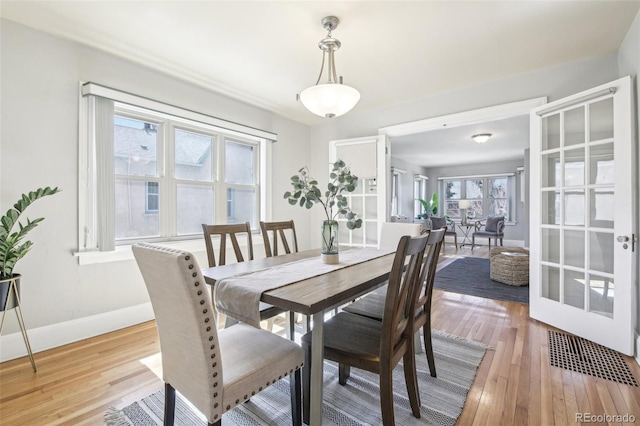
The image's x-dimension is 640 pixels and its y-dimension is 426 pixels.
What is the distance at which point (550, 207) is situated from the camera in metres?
2.75

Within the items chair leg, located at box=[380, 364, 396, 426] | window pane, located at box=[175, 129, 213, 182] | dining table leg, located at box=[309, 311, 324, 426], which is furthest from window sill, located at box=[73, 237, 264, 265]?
chair leg, located at box=[380, 364, 396, 426]

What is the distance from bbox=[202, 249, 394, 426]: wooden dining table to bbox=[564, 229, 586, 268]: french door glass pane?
1950 millimetres

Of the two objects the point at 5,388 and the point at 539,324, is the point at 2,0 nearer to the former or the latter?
the point at 5,388

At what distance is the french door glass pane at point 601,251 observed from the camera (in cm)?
232

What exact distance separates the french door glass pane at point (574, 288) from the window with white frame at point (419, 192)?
606 cm

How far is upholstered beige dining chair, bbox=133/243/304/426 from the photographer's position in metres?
1.01

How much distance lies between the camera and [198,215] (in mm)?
3410

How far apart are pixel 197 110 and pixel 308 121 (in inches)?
69.8

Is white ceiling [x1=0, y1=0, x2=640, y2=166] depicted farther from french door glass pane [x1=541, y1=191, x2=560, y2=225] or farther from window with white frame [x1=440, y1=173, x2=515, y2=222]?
window with white frame [x1=440, y1=173, x2=515, y2=222]

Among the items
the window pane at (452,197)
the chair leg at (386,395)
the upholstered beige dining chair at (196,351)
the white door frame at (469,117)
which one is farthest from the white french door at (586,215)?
the window pane at (452,197)

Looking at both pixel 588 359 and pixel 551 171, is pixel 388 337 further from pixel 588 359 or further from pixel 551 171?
pixel 551 171

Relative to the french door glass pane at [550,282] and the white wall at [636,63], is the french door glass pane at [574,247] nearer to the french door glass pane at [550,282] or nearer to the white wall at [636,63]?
the french door glass pane at [550,282]

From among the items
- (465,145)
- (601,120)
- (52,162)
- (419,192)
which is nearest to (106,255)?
(52,162)

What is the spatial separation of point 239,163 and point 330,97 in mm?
2238
